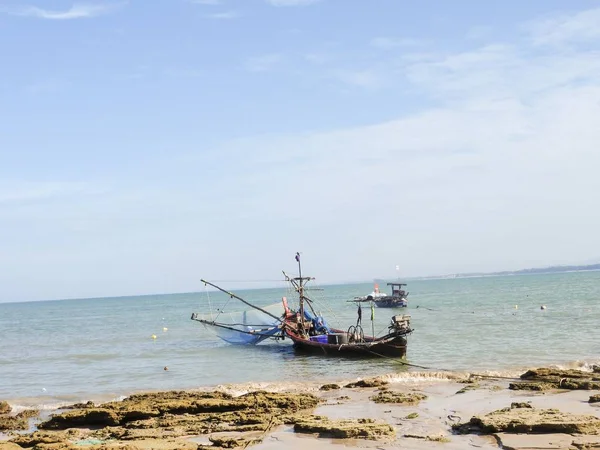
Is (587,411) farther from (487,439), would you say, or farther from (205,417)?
(205,417)

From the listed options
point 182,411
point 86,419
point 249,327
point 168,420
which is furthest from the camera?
point 249,327

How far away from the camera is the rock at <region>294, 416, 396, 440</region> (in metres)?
13.1

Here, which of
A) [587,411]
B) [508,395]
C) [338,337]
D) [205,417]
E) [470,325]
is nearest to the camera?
[587,411]

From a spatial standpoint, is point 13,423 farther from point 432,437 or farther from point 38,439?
point 432,437

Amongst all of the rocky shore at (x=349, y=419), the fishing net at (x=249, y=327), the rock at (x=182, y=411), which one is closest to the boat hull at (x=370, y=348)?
the fishing net at (x=249, y=327)

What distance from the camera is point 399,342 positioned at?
1138 inches

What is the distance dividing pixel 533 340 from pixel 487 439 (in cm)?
2251

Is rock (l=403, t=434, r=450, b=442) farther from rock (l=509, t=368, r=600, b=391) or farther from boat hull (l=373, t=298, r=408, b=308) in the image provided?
boat hull (l=373, t=298, r=408, b=308)

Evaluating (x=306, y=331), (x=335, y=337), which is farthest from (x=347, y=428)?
(x=306, y=331)

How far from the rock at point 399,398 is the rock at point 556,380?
9.94 ft

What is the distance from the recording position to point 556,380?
1888 centimetres

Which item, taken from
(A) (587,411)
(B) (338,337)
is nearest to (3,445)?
(A) (587,411)

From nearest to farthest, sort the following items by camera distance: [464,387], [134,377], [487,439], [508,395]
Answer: [487,439] < [508,395] < [464,387] < [134,377]

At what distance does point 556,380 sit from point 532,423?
260 inches
